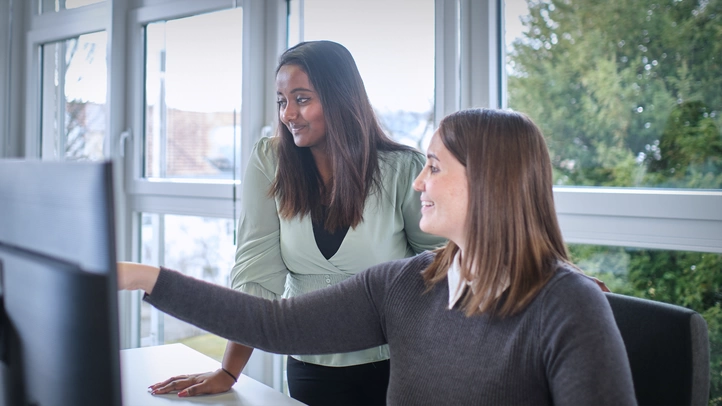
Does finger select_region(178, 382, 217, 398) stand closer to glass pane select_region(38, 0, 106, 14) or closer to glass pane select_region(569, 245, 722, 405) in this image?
glass pane select_region(569, 245, 722, 405)

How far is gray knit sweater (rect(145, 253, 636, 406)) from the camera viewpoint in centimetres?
100

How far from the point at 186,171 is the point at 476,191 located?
214cm

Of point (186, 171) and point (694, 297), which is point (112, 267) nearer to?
point (694, 297)

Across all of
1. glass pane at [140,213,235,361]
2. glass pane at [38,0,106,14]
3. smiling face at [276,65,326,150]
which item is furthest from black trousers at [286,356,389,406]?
glass pane at [38,0,106,14]

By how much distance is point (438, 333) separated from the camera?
1229 mm

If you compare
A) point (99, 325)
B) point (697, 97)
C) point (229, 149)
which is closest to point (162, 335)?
point (229, 149)

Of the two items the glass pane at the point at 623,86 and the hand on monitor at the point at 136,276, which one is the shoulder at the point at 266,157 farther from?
the glass pane at the point at 623,86

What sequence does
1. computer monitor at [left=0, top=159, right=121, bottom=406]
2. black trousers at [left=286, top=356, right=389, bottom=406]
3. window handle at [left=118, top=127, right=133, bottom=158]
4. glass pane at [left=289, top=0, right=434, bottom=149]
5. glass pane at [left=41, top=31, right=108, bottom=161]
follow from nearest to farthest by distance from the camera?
1. computer monitor at [left=0, top=159, right=121, bottom=406]
2. black trousers at [left=286, top=356, right=389, bottom=406]
3. glass pane at [left=289, top=0, right=434, bottom=149]
4. window handle at [left=118, top=127, right=133, bottom=158]
5. glass pane at [left=41, top=31, right=108, bottom=161]

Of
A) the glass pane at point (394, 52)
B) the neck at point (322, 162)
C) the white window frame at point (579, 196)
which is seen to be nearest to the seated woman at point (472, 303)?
the neck at point (322, 162)

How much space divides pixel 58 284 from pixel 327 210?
104cm

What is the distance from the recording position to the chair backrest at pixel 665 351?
1044mm

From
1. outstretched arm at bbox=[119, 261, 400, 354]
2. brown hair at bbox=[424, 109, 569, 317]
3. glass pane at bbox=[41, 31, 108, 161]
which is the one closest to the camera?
brown hair at bbox=[424, 109, 569, 317]

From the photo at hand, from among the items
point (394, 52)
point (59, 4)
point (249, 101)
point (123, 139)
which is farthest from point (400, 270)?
point (59, 4)

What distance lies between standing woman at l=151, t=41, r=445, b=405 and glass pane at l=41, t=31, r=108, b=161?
6.48 ft
